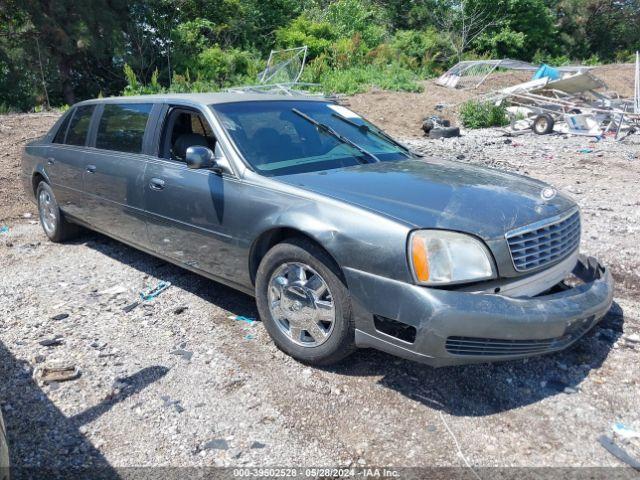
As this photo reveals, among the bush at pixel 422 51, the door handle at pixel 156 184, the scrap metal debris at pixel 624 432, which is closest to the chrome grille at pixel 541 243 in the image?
the scrap metal debris at pixel 624 432

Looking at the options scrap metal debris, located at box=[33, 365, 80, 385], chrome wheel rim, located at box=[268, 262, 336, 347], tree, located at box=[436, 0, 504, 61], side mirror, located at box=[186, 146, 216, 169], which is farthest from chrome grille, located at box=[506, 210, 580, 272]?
tree, located at box=[436, 0, 504, 61]

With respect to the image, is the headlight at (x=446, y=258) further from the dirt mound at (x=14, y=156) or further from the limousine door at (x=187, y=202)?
the dirt mound at (x=14, y=156)

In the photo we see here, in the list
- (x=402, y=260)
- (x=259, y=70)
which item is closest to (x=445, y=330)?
(x=402, y=260)

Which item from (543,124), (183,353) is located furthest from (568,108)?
(183,353)

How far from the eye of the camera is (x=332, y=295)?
3260mm

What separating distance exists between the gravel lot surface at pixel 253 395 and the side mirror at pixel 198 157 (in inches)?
48.1

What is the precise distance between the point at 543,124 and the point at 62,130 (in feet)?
40.2

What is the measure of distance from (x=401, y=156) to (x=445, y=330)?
2.06m

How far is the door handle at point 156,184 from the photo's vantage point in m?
4.38

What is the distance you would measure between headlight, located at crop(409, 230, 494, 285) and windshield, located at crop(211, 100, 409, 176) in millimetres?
1264

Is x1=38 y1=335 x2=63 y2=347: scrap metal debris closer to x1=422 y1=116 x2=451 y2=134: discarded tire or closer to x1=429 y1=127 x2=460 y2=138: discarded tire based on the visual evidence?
x1=429 y1=127 x2=460 y2=138: discarded tire

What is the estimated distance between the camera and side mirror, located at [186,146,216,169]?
382 cm

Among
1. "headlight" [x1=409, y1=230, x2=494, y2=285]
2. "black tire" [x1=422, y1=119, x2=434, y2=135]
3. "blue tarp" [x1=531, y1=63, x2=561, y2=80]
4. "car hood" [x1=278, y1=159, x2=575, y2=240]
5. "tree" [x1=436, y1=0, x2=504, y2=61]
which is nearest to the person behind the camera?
"headlight" [x1=409, y1=230, x2=494, y2=285]

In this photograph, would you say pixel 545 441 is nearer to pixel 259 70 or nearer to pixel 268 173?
pixel 268 173
